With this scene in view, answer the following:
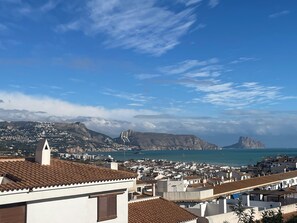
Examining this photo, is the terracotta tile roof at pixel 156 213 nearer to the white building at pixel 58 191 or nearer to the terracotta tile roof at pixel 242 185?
the white building at pixel 58 191

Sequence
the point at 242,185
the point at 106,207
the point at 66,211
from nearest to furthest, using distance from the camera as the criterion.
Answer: the point at 66,211 → the point at 106,207 → the point at 242,185

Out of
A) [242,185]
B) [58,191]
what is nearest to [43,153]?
[58,191]

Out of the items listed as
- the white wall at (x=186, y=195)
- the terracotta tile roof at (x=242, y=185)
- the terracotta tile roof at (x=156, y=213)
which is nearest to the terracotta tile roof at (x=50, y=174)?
the terracotta tile roof at (x=156, y=213)

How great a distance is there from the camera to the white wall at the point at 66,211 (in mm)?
12586

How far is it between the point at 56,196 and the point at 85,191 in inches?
45.8

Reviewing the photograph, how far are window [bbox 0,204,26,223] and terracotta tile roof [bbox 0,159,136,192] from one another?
2.12ft

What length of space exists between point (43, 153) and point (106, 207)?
2955 millimetres

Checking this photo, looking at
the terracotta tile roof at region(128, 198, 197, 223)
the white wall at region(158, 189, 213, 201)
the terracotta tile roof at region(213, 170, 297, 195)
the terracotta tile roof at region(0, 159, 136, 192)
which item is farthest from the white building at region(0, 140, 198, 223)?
the terracotta tile roof at region(213, 170, 297, 195)

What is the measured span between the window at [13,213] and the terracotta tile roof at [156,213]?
7.40m

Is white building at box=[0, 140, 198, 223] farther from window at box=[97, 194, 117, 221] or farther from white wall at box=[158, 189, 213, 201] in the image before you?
white wall at box=[158, 189, 213, 201]

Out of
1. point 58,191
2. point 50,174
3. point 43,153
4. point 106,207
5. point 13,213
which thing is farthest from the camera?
point 43,153

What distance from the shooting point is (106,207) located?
48.3 ft

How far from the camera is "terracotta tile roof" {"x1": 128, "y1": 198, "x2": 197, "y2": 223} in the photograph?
1984 cm

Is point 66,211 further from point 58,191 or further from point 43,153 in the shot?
point 43,153
